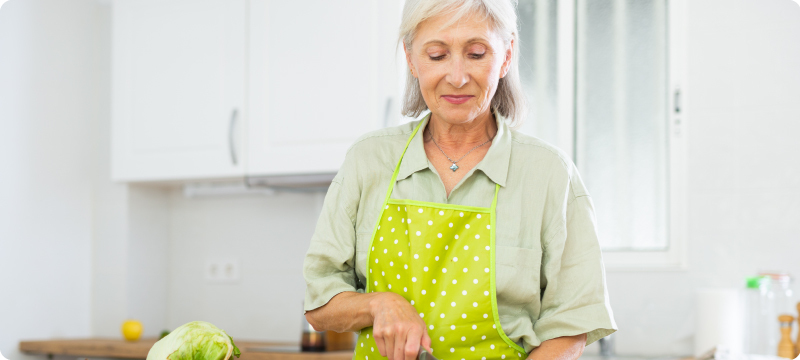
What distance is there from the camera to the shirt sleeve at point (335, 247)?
1134 millimetres

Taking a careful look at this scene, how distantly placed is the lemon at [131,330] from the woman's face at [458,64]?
7.08 ft

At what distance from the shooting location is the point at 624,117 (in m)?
2.74

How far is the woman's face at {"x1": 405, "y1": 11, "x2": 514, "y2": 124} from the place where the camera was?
3.58 feet

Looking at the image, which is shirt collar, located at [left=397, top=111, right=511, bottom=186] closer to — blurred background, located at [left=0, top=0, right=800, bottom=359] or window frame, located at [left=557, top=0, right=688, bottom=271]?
blurred background, located at [left=0, top=0, right=800, bottom=359]

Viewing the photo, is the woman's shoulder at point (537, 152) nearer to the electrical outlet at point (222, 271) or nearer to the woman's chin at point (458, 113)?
the woman's chin at point (458, 113)

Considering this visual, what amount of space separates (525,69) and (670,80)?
548 mm

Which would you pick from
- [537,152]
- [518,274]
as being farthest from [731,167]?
[518,274]

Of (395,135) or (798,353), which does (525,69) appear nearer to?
(798,353)

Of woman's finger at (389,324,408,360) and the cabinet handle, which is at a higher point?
the cabinet handle

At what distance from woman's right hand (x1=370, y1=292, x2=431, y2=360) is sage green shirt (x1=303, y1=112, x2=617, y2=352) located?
10 cm

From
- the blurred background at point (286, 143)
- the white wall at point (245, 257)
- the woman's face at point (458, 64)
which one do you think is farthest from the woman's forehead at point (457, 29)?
the white wall at point (245, 257)

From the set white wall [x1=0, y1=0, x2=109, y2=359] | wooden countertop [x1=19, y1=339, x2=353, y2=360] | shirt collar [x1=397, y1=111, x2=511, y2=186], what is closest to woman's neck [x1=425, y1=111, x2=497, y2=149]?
shirt collar [x1=397, y1=111, x2=511, y2=186]

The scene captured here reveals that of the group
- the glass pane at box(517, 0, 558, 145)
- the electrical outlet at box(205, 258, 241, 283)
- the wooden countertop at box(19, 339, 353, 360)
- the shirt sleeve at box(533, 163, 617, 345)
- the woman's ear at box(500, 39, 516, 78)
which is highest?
the glass pane at box(517, 0, 558, 145)

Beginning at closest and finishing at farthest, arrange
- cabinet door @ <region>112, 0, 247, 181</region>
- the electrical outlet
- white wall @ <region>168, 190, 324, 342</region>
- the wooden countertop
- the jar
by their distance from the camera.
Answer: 1. the jar
2. the wooden countertop
3. cabinet door @ <region>112, 0, 247, 181</region>
4. white wall @ <region>168, 190, 324, 342</region>
5. the electrical outlet
